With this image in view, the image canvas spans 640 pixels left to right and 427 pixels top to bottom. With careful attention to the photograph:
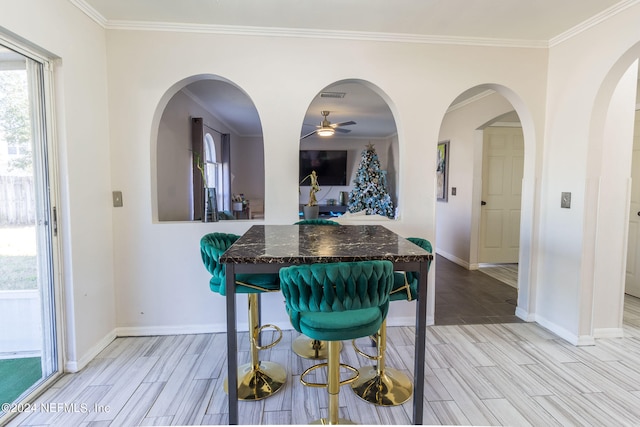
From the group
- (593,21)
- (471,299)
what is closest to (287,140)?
(593,21)

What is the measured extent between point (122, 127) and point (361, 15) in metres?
2.02

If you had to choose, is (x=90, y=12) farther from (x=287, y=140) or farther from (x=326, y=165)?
(x=326, y=165)

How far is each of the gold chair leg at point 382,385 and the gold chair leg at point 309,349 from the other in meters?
0.37

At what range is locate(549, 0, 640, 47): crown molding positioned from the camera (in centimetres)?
223

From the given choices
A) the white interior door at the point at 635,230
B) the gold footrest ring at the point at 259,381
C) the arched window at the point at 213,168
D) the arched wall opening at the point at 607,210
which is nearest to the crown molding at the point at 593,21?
the arched wall opening at the point at 607,210

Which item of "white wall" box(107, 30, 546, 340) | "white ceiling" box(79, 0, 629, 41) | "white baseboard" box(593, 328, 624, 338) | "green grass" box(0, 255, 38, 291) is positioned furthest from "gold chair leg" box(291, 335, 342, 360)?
"white ceiling" box(79, 0, 629, 41)

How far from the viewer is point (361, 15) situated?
2.41 meters

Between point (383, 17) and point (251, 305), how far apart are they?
2.24 m

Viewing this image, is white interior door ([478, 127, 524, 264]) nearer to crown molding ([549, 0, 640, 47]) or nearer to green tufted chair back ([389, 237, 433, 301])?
crown molding ([549, 0, 640, 47])

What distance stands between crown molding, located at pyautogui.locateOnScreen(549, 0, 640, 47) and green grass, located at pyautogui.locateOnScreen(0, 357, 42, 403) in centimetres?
444

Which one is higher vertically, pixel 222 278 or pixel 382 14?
pixel 382 14

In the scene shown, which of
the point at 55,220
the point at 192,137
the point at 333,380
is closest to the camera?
the point at 333,380

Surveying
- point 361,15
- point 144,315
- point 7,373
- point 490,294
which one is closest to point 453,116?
point 490,294

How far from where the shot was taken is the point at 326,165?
27.0 feet
